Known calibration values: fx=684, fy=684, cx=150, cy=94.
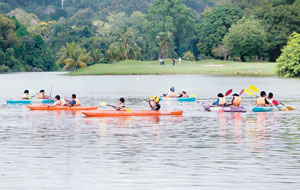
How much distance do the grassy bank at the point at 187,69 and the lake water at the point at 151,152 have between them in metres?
83.0

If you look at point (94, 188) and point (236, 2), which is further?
point (236, 2)

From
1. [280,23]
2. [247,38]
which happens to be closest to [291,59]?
[247,38]

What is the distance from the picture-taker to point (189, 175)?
20.7 m

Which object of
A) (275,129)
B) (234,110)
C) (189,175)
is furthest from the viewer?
(234,110)

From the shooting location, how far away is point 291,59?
342 feet

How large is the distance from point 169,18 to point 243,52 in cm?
3776

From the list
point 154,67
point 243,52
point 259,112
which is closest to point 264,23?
point 243,52

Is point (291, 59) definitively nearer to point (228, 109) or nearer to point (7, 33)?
point (228, 109)

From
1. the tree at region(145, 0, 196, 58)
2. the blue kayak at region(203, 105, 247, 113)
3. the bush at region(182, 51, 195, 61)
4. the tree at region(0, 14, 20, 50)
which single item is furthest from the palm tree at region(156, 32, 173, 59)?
the blue kayak at region(203, 105, 247, 113)

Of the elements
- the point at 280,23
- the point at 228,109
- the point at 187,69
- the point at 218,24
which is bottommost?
the point at 228,109

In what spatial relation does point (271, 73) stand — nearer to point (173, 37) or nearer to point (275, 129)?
point (173, 37)

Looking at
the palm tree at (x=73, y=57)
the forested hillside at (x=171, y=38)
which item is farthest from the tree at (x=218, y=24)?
the palm tree at (x=73, y=57)

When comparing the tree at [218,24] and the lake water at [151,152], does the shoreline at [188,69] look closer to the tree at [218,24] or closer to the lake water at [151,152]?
the tree at [218,24]

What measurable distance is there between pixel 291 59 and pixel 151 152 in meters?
81.7
